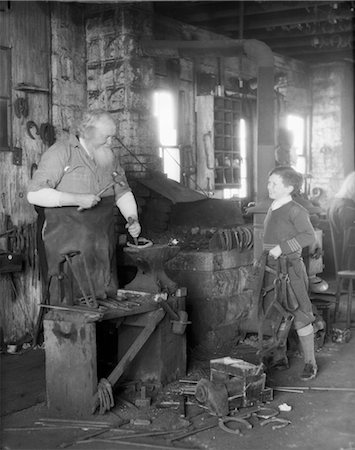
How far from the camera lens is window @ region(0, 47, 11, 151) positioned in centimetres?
645

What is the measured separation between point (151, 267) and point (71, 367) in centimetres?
112

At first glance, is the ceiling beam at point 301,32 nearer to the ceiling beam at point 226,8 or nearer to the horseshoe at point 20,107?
the ceiling beam at point 226,8

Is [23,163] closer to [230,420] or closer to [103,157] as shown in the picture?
[103,157]

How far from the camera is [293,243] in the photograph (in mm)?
5336

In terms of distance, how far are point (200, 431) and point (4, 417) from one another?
1.47 meters

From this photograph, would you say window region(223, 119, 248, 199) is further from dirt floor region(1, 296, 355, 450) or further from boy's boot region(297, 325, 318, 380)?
dirt floor region(1, 296, 355, 450)

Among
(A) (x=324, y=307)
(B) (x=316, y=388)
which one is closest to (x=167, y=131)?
(A) (x=324, y=307)

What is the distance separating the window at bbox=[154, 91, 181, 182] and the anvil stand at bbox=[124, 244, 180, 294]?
3553 millimetres

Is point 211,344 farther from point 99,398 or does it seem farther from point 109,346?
point 99,398

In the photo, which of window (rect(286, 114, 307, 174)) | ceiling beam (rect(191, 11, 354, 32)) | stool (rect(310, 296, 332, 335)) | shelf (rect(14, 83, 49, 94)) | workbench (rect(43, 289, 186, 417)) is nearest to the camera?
workbench (rect(43, 289, 186, 417))

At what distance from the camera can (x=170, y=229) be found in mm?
7523

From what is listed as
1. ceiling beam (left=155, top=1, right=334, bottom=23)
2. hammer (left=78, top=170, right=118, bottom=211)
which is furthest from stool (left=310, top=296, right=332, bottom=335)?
ceiling beam (left=155, top=1, right=334, bottom=23)

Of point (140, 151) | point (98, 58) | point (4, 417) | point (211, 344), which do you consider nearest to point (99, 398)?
point (4, 417)

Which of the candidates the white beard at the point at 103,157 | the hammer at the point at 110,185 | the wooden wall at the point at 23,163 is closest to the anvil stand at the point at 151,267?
the hammer at the point at 110,185
